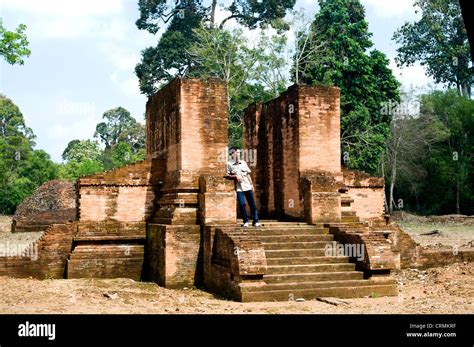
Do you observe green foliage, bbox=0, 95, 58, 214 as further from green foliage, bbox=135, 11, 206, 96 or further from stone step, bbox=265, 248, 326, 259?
stone step, bbox=265, 248, 326, 259

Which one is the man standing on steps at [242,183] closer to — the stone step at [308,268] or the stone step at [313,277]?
the stone step at [308,268]

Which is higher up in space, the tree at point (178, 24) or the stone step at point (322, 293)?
the tree at point (178, 24)

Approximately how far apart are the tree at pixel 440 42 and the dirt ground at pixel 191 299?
33.0 meters

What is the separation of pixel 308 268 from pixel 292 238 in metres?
0.85

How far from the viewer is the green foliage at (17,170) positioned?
36.6 m

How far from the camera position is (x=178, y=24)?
36.3 metres

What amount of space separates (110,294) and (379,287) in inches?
182

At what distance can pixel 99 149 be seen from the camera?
2313 inches

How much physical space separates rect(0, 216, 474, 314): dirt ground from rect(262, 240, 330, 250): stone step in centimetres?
138

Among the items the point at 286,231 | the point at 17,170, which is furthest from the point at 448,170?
the point at 17,170

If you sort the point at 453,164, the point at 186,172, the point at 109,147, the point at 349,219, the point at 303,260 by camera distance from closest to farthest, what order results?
the point at 303,260, the point at 186,172, the point at 349,219, the point at 453,164, the point at 109,147

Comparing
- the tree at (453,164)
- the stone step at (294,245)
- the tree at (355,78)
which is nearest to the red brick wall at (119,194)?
the stone step at (294,245)

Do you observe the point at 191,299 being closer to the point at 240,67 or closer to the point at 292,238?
the point at 292,238
